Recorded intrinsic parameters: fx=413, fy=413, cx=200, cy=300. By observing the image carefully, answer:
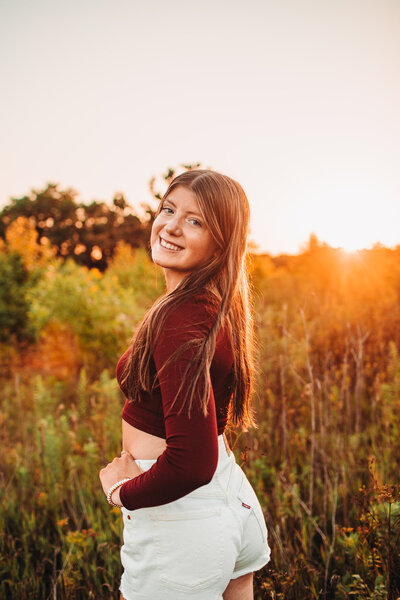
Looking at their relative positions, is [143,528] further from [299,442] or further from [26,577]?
[299,442]

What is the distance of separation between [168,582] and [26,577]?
1.54 meters

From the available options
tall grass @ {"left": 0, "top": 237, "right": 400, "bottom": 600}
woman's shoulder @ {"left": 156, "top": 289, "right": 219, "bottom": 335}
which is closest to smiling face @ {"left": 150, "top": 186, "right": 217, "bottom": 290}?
woman's shoulder @ {"left": 156, "top": 289, "right": 219, "bottom": 335}

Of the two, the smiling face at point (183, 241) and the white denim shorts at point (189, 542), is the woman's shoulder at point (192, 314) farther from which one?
the white denim shorts at point (189, 542)

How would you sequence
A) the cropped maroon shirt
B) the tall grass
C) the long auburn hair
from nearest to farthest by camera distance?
the cropped maroon shirt
the long auburn hair
the tall grass

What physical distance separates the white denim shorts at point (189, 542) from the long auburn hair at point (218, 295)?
28cm

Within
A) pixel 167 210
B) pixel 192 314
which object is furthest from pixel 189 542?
pixel 167 210

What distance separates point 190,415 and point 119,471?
406mm

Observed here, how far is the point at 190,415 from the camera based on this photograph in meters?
0.95

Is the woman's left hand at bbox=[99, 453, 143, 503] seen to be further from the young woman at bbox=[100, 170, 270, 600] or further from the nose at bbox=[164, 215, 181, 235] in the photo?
the nose at bbox=[164, 215, 181, 235]

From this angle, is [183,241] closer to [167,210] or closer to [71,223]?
[167,210]

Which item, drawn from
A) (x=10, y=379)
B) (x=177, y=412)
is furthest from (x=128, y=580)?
(x=10, y=379)

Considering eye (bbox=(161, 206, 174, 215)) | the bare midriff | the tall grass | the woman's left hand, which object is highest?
eye (bbox=(161, 206, 174, 215))

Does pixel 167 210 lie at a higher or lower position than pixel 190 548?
higher

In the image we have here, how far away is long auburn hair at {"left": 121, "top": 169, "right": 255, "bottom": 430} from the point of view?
42.1 inches
